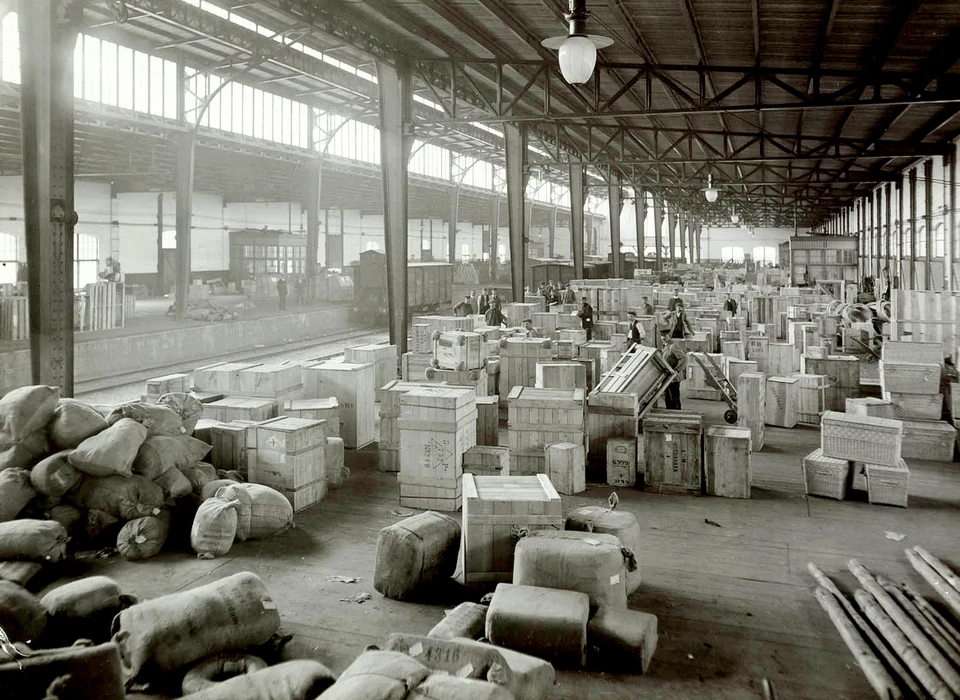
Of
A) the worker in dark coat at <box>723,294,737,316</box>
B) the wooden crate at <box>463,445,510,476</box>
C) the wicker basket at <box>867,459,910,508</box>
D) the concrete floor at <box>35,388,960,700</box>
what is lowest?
the concrete floor at <box>35,388,960,700</box>

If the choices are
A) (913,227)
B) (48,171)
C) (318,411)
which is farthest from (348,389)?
(913,227)

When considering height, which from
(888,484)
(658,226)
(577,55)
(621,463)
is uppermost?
(658,226)

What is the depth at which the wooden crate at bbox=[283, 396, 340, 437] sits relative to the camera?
8773 millimetres

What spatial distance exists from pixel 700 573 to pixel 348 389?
549 cm

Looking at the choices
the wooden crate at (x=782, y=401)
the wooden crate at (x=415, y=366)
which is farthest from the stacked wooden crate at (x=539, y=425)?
the wooden crate at (x=782, y=401)

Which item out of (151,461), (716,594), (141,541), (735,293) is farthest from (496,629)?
(735,293)

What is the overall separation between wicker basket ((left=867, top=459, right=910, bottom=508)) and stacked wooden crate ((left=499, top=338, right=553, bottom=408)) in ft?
18.2

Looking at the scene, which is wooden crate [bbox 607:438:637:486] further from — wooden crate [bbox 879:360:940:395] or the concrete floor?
wooden crate [bbox 879:360:940:395]

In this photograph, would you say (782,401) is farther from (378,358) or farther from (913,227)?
(913,227)

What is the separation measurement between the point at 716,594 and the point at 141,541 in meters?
4.64

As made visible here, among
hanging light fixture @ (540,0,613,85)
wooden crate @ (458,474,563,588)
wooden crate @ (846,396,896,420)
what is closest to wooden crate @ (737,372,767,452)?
wooden crate @ (846,396,896,420)

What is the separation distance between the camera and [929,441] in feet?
31.3

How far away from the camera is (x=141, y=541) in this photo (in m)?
6.08

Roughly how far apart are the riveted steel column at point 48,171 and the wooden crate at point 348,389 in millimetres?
2984
